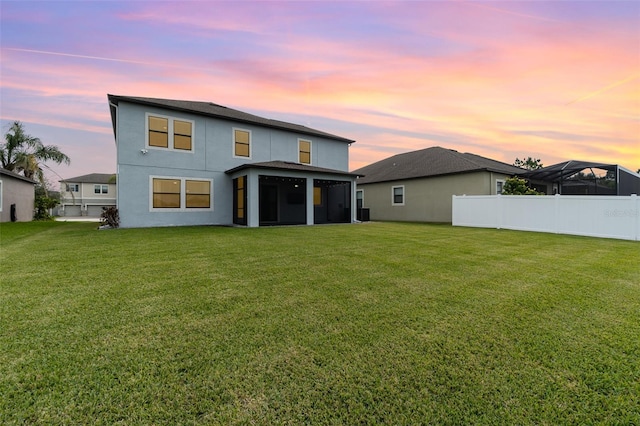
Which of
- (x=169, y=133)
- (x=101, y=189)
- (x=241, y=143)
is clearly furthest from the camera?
(x=101, y=189)

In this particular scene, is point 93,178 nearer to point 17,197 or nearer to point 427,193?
point 17,197

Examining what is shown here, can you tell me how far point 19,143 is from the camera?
25.0 meters

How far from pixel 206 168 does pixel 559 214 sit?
15143 millimetres

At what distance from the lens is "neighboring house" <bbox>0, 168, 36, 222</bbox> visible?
16.2 metres

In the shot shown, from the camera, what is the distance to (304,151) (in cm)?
1662

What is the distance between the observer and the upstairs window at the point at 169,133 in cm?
1227

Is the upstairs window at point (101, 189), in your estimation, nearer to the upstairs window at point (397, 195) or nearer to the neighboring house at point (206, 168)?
the neighboring house at point (206, 168)

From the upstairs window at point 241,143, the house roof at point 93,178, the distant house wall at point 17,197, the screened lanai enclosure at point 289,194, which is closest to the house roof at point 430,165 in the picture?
the screened lanai enclosure at point 289,194

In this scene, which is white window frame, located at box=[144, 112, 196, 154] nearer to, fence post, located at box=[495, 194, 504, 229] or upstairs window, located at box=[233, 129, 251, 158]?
upstairs window, located at box=[233, 129, 251, 158]

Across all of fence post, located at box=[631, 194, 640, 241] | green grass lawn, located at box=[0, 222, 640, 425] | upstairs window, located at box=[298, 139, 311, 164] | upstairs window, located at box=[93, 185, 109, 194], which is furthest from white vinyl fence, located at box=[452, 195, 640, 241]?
upstairs window, located at box=[93, 185, 109, 194]

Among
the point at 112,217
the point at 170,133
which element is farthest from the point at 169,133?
the point at 112,217

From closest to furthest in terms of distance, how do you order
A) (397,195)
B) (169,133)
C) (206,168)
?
(169,133) < (206,168) < (397,195)

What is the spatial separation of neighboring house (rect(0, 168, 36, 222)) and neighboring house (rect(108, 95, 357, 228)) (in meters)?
9.19

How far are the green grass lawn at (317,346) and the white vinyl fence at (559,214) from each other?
23.5 feet
